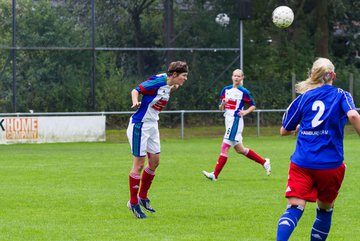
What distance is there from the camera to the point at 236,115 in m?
15.6

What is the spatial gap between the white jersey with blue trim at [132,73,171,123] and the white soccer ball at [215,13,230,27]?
65.5ft

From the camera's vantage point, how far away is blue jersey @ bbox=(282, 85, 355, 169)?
23.5 ft

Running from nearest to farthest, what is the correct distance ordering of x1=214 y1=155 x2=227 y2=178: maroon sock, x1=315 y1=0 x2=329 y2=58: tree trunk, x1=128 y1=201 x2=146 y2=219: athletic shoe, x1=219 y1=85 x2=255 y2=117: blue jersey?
x1=128 y1=201 x2=146 y2=219: athletic shoe, x1=214 y1=155 x2=227 y2=178: maroon sock, x1=219 y1=85 x2=255 y2=117: blue jersey, x1=315 y1=0 x2=329 y2=58: tree trunk

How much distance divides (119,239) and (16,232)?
1.14 m

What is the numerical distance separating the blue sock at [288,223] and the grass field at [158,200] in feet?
4.98

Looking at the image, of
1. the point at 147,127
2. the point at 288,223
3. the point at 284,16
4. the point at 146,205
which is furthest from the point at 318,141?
the point at 284,16

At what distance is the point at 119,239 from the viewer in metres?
8.53

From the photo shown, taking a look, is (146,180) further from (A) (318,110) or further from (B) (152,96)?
(A) (318,110)

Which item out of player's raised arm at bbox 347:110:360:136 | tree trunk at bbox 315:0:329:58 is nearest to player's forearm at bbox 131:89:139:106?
player's raised arm at bbox 347:110:360:136

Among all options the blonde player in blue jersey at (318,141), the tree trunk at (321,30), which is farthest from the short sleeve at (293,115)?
the tree trunk at (321,30)

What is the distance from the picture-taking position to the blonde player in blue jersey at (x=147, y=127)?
10.3 meters

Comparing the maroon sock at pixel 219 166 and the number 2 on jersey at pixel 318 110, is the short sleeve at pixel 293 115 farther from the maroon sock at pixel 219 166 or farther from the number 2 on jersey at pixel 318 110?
the maroon sock at pixel 219 166

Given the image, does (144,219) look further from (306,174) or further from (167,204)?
(306,174)

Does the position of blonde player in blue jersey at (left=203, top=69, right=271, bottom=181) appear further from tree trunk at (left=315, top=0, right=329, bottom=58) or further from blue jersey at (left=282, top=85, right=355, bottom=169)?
tree trunk at (left=315, top=0, right=329, bottom=58)
